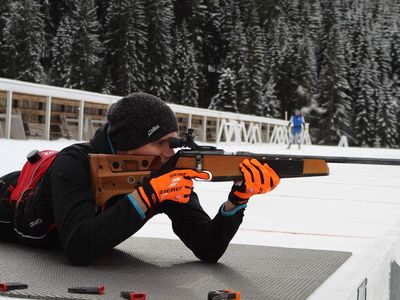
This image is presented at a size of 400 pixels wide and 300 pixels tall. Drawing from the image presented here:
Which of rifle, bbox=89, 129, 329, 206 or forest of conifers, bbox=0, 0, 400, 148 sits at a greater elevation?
forest of conifers, bbox=0, 0, 400, 148

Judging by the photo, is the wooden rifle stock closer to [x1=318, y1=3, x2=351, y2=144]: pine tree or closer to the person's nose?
the person's nose

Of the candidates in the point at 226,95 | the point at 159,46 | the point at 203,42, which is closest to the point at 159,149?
the point at 159,46

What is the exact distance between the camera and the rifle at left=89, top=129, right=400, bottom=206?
6.89ft

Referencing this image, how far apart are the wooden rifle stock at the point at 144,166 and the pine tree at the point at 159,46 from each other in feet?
141

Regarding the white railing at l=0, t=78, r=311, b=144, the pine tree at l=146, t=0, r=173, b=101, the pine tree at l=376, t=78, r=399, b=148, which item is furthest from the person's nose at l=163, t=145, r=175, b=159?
the pine tree at l=376, t=78, r=399, b=148

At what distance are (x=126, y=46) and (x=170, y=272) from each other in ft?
140

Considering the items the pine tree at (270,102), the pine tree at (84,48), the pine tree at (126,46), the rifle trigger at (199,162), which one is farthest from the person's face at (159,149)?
the pine tree at (270,102)

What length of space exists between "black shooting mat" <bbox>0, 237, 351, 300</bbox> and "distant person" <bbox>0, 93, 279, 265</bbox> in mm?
85

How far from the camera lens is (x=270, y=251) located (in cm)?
267

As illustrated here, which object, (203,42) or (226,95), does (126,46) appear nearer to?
(226,95)

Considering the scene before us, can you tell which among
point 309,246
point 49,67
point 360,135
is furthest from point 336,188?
point 360,135

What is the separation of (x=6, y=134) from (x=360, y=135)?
165ft

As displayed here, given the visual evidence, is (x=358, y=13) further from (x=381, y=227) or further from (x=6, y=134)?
(x=381, y=227)

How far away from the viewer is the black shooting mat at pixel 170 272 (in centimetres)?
177
